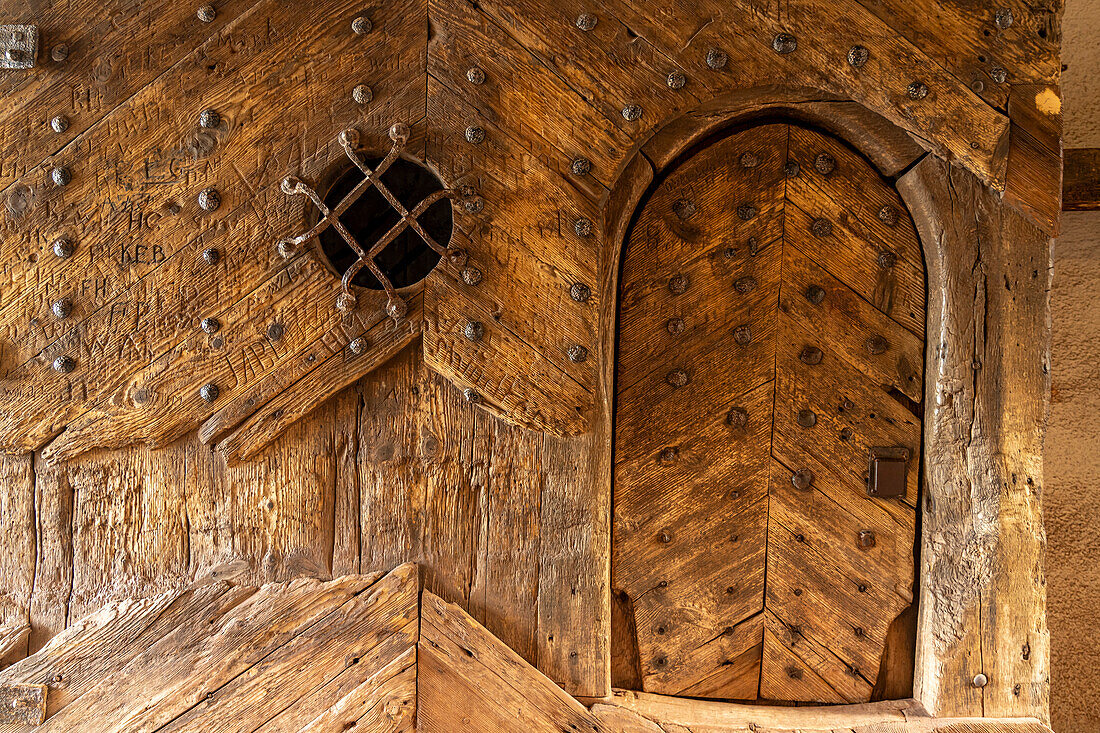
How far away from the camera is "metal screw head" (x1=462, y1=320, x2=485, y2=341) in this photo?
1612 mm

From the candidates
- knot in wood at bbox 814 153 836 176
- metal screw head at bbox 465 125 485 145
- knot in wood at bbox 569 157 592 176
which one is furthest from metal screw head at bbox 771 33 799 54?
metal screw head at bbox 465 125 485 145

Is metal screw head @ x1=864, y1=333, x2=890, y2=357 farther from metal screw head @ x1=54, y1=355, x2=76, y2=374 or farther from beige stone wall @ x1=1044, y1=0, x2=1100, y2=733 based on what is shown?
metal screw head @ x1=54, y1=355, x2=76, y2=374

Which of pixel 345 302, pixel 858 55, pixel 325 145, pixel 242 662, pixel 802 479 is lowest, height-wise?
pixel 242 662

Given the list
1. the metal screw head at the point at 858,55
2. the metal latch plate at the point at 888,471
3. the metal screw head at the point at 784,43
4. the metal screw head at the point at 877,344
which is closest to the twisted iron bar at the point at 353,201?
the metal screw head at the point at 784,43

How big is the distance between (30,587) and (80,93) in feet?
3.82

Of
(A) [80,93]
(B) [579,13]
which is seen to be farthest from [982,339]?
(A) [80,93]

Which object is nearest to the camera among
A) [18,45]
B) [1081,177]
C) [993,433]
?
[18,45]

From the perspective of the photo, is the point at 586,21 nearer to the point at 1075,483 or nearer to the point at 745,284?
the point at 745,284

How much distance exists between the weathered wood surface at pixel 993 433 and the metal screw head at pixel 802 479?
0.37m

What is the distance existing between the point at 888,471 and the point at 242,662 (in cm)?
164

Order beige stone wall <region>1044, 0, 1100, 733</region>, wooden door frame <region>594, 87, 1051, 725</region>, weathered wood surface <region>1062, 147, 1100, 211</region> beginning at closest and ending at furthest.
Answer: wooden door frame <region>594, 87, 1051, 725</region>
weathered wood surface <region>1062, 147, 1100, 211</region>
beige stone wall <region>1044, 0, 1100, 733</region>

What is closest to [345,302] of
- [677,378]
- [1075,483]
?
[677,378]

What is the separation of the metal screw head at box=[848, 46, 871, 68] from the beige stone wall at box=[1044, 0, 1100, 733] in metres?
1.22

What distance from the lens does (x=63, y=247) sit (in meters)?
1.59
